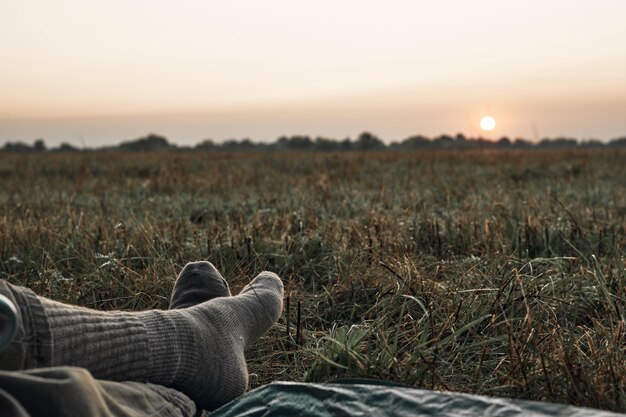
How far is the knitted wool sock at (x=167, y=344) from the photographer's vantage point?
1.42 metres

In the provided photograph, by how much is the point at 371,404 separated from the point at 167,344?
507 mm

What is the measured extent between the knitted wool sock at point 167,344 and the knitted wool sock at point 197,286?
0.56 ft

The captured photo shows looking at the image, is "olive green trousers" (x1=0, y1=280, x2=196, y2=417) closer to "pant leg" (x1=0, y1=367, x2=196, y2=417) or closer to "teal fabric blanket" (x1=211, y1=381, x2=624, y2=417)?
"pant leg" (x1=0, y1=367, x2=196, y2=417)

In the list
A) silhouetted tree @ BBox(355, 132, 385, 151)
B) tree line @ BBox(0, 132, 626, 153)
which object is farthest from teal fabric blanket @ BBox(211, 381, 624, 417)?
silhouetted tree @ BBox(355, 132, 385, 151)

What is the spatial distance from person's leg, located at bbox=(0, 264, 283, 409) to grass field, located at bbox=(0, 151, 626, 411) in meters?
0.27

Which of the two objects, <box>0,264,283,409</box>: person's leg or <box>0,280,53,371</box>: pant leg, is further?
<box>0,264,283,409</box>: person's leg

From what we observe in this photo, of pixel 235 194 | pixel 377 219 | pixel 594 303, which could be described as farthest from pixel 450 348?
pixel 235 194

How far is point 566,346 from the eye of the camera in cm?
A: 193

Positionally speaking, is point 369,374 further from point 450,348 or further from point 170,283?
point 170,283

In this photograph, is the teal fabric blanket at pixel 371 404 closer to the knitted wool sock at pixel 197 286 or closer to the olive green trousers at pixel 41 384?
the olive green trousers at pixel 41 384

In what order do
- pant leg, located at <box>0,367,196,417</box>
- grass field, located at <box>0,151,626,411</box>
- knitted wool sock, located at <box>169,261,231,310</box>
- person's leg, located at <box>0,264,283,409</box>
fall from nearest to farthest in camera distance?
1. pant leg, located at <box>0,367,196,417</box>
2. person's leg, located at <box>0,264,283,409</box>
3. grass field, located at <box>0,151,626,411</box>
4. knitted wool sock, located at <box>169,261,231,310</box>

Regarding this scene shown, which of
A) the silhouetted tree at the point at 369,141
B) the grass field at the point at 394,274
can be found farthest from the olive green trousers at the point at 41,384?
the silhouetted tree at the point at 369,141

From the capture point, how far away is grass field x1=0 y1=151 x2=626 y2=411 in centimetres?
191

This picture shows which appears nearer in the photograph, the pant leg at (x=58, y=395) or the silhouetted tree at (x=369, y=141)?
the pant leg at (x=58, y=395)
